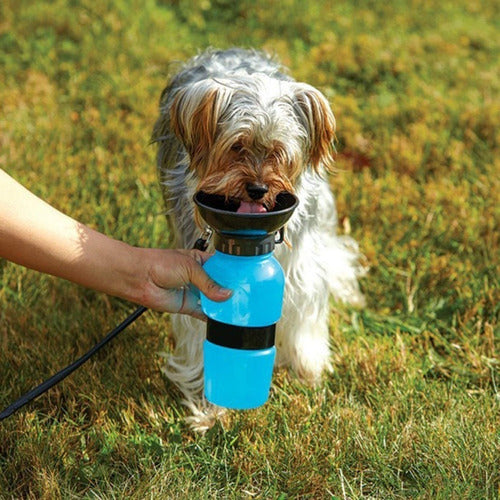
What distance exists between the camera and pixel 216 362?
2.79 meters

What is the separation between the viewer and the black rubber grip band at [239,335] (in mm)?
2691

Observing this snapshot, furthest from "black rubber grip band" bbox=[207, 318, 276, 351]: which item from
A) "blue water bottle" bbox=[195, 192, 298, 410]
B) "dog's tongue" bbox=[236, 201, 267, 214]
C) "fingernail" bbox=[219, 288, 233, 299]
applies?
"dog's tongue" bbox=[236, 201, 267, 214]

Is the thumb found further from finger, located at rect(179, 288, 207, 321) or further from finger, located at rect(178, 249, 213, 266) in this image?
finger, located at rect(179, 288, 207, 321)

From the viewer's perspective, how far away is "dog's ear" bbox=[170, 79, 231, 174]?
9.59 feet

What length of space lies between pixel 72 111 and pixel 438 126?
2.50m

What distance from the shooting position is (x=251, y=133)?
284 centimetres

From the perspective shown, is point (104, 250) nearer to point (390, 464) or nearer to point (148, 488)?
point (148, 488)

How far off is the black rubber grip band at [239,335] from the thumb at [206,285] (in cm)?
10

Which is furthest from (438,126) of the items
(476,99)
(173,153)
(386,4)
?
(173,153)

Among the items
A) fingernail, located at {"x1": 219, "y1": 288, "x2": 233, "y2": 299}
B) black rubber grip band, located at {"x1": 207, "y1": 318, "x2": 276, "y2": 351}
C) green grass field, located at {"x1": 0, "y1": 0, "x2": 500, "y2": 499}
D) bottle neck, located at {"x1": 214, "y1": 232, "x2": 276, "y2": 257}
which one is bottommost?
green grass field, located at {"x1": 0, "y1": 0, "x2": 500, "y2": 499}

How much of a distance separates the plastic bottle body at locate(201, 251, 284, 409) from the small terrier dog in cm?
22

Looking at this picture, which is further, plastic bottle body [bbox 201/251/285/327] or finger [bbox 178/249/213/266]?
finger [bbox 178/249/213/266]

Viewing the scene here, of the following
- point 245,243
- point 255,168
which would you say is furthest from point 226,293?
point 255,168

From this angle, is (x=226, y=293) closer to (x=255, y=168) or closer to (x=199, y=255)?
(x=199, y=255)
